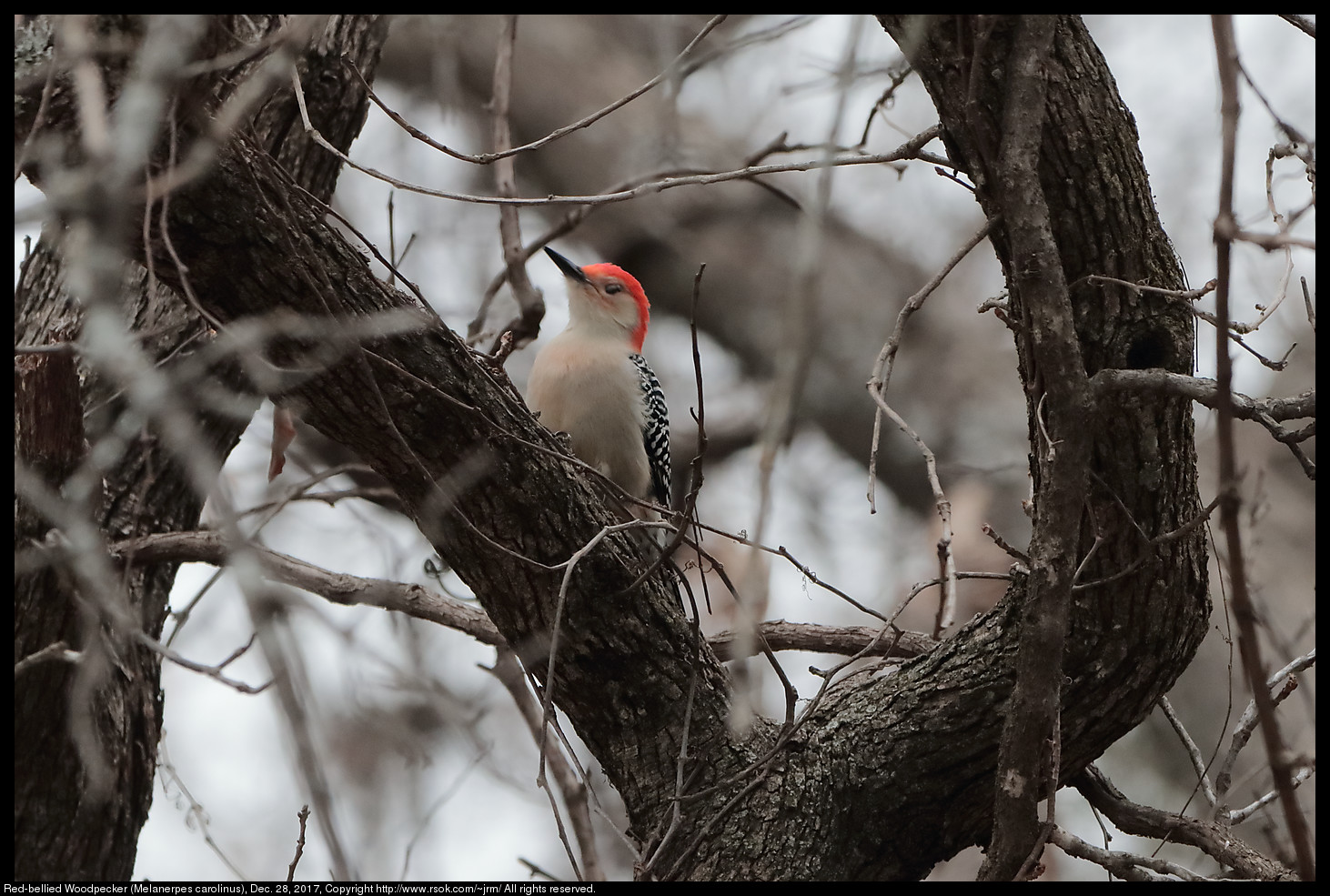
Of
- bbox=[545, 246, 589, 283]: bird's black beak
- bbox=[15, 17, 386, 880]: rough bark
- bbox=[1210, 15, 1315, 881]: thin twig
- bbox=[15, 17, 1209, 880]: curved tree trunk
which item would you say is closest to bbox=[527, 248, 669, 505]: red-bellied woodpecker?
bbox=[545, 246, 589, 283]: bird's black beak

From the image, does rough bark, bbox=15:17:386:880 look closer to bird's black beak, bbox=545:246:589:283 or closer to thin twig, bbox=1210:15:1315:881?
bird's black beak, bbox=545:246:589:283

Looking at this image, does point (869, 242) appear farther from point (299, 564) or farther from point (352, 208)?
point (299, 564)

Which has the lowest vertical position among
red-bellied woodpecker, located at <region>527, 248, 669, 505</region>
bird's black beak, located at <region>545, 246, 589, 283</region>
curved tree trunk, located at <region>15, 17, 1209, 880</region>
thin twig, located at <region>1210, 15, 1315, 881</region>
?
thin twig, located at <region>1210, 15, 1315, 881</region>

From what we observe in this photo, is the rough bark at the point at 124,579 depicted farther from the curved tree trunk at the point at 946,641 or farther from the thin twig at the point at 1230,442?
the thin twig at the point at 1230,442

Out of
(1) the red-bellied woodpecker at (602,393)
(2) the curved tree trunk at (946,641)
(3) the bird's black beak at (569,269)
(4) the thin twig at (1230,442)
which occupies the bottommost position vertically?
(4) the thin twig at (1230,442)

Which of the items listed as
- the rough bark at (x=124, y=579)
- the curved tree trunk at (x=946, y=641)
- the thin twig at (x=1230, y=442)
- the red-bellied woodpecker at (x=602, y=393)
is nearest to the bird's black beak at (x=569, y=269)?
the red-bellied woodpecker at (x=602, y=393)

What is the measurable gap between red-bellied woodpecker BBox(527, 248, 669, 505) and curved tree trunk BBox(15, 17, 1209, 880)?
68.5 inches

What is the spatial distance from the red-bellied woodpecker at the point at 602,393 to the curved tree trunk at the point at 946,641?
5.71 feet

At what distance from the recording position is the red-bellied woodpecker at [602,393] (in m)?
5.09

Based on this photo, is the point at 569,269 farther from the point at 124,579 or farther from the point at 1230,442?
the point at 1230,442

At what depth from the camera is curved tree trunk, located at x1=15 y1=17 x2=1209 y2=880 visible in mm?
2506

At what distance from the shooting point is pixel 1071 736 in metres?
3.04

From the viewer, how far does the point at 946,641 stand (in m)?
3.15
